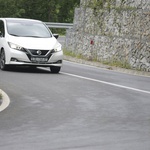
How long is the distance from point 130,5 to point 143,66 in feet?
13.4

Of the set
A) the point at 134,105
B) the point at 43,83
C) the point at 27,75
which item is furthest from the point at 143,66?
the point at 134,105

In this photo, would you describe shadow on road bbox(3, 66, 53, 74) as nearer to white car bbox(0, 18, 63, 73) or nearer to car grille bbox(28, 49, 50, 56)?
white car bbox(0, 18, 63, 73)

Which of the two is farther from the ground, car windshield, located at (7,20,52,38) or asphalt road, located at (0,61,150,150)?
car windshield, located at (7,20,52,38)

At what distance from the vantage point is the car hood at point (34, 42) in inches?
740

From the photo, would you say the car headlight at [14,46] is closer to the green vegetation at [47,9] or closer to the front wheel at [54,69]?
the front wheel at [54,69]

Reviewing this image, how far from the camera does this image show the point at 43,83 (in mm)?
16000

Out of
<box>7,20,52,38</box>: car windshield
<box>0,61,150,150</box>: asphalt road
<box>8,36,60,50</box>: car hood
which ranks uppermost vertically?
<box>7,20,52,38</box>: car windshield

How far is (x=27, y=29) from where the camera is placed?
2016 cm

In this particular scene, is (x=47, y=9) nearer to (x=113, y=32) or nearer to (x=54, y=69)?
(x=113, y=32)

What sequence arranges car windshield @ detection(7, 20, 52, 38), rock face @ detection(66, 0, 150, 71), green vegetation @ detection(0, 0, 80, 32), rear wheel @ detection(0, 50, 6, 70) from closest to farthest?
1. rear wheel @ detection(0, 50, 6, 70)
2. car windshield @ detection(7, 20, 52, 38)
3. rock face @ detection(66, 0, 150, 71)
4. green vegetation @ detection(0, 0, 80, 32)

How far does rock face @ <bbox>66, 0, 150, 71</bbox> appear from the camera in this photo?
2328cm

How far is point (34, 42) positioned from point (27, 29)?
1.31m

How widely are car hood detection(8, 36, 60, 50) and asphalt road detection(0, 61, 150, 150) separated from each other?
108cm

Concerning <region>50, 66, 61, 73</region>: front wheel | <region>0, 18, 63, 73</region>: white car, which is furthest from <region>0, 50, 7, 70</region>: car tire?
<region>50, 66, 61, 73</region>: front wheel
